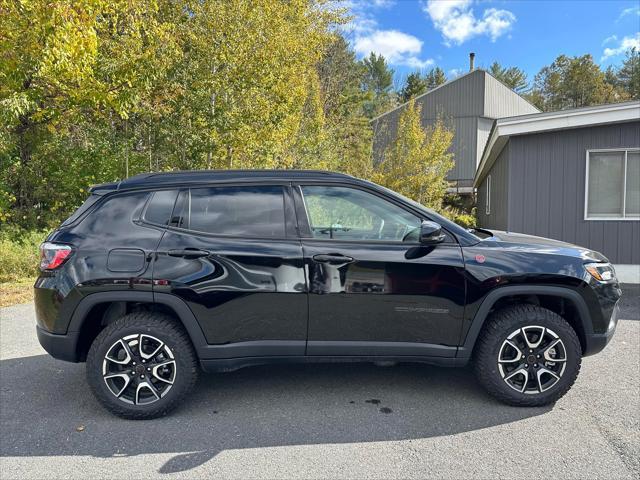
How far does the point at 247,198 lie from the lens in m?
3.34

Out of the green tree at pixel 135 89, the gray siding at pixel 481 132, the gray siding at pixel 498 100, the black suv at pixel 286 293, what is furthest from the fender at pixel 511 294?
the gray siding at pixel 498 100

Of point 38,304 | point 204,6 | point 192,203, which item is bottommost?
point 38,304

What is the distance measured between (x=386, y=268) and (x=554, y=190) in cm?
696

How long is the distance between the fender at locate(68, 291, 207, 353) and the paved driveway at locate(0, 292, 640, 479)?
665mm

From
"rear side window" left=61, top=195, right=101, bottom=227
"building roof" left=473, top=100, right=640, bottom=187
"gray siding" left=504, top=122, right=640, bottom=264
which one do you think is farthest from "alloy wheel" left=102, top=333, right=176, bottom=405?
"building roof" left=473, top=100, right=640, bottom=187

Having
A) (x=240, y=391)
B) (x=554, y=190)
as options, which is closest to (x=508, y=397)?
(x=240, y=391)

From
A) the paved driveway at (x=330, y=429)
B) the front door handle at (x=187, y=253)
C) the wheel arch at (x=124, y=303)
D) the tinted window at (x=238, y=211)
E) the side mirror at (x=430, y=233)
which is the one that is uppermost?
the tinted window at (x=238, y=211)

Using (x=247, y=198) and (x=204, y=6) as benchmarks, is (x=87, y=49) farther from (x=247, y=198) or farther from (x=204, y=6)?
(x=247, y=198)

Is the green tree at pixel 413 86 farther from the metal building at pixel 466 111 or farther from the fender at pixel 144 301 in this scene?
the fender at pixel 144 301

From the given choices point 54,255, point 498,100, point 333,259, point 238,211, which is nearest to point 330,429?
point 333,259

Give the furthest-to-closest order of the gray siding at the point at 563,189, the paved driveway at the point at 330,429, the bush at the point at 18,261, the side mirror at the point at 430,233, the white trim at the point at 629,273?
the bush at the point at 18,261, the gray siding at the point at 563,189, the white trim at the point at 629,273, the side mirror at the point at 430,233, the paved driveway at the point at 330,429

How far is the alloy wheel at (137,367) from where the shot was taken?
3.16 m

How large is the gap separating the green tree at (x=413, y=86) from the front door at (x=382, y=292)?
4789cm

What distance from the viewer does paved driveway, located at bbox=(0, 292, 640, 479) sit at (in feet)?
8.63
